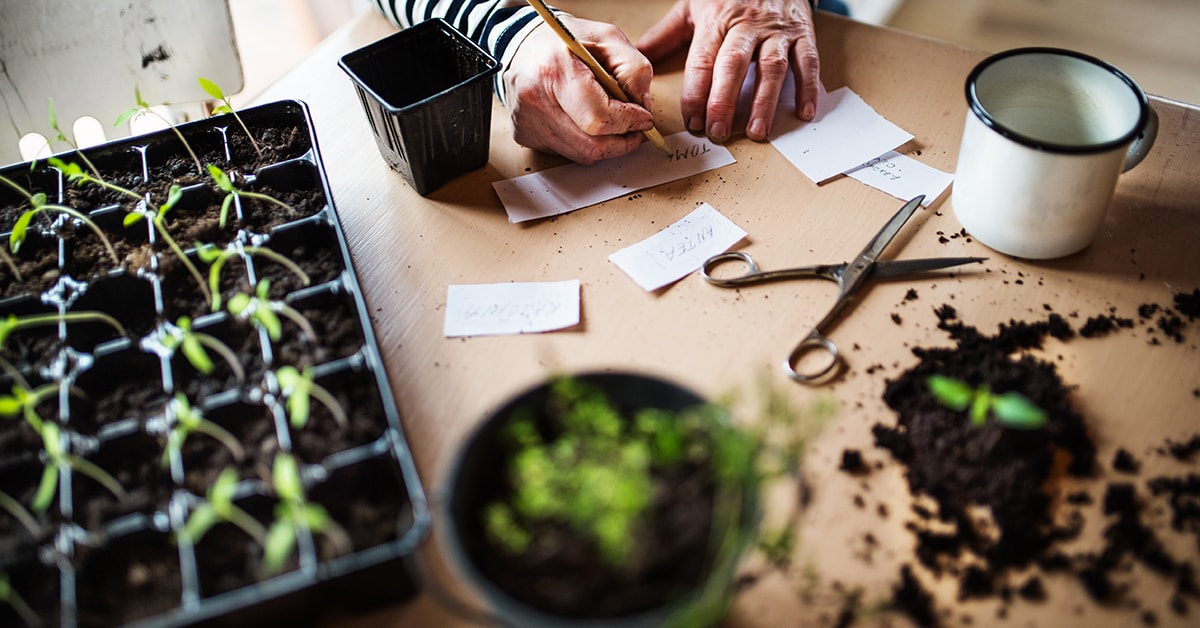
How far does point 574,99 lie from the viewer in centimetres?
105

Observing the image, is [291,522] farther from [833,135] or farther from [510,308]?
[833,135]

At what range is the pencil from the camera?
100 centimetres

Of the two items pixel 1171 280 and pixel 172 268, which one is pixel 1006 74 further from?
pixel 172 268

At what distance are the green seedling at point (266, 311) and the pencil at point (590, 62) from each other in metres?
0.47

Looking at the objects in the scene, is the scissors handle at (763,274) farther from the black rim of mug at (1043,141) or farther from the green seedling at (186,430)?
A: the green seedling at (186,430)

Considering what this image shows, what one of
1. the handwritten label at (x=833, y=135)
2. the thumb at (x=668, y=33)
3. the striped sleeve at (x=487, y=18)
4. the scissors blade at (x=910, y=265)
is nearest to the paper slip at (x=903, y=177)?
the handwritten label at (x=833, y=135)

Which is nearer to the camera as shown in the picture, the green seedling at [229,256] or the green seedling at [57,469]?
the green seedling at [57,469]

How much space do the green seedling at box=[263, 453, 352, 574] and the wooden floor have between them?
6.94ft

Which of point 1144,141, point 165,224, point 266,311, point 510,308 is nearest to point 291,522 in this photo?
point 266,311

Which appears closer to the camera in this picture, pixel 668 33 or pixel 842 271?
pixel 842 271

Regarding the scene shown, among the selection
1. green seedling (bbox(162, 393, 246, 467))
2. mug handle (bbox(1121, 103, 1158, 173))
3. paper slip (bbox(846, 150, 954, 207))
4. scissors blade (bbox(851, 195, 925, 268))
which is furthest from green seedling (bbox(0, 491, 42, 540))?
mug handle (bbox(1121, 103, 1158, 173))

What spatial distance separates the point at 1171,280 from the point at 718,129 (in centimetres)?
58

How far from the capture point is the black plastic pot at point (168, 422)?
65 centimetres

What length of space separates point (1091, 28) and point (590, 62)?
6.37 ft
